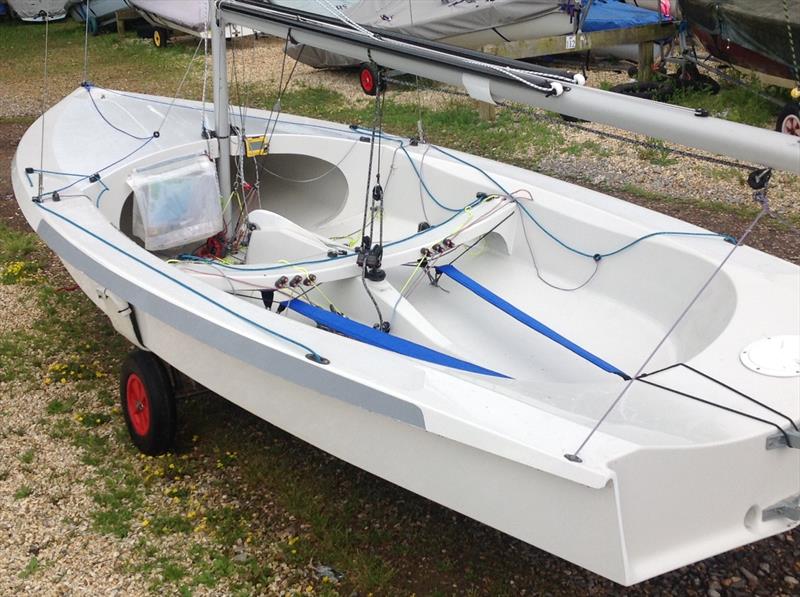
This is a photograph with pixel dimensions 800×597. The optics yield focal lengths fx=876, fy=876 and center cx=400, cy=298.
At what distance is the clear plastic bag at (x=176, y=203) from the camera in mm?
4320

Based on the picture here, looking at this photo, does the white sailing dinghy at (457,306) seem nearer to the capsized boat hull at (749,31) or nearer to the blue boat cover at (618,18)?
the capsized boat hull at (749,31)

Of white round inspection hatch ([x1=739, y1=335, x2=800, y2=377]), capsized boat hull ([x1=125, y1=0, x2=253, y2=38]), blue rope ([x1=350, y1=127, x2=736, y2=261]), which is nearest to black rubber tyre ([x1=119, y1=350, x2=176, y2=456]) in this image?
blue rope ([x1=350, y1=127, x2=736, y2=261])

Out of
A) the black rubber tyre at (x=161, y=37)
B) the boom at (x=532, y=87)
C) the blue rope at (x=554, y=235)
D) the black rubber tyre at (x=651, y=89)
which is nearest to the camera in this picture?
the boom at (x=532, y=87)

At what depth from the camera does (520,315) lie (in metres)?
3.67

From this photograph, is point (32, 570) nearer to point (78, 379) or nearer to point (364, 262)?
point (78, 379)

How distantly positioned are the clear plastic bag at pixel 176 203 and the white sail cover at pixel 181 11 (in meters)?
7.92

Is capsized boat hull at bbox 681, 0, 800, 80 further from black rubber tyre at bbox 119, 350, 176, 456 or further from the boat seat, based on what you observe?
black rubber tyre at bbox 119, 350, 176, 456

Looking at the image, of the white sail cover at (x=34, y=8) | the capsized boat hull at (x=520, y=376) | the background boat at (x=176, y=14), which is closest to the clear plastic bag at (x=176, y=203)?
the capsized boat hull at (x=520, y=376)

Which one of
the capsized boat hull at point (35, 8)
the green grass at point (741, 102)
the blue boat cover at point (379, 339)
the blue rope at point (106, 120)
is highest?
the blue rope at point (106, 120)

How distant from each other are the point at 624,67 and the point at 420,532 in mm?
8572

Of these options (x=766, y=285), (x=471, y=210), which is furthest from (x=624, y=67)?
(x=766, y=285)

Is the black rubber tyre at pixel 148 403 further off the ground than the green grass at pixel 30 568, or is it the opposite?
the black rubber tyre at pixel 148 403

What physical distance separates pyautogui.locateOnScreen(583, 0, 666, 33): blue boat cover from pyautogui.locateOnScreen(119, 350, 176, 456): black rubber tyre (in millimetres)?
7187

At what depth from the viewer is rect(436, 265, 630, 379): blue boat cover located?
3.34 metres
